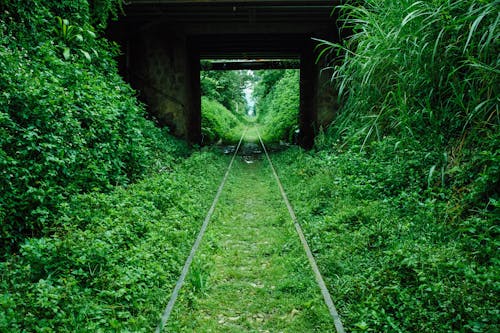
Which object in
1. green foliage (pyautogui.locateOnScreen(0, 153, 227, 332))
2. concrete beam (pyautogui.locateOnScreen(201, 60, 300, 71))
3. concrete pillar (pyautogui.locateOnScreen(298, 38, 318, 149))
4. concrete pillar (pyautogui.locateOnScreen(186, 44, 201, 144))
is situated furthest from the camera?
concrete beam (pyautogui.locateOnScreen(201, 60, 300, 71))

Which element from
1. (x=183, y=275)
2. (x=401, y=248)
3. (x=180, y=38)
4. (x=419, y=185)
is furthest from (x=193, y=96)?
(x=401, y=248)

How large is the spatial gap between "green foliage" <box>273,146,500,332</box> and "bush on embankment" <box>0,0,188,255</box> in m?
3.57

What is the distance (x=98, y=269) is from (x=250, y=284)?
173 centimetres

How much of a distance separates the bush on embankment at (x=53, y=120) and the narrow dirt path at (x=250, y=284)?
1.97 metres

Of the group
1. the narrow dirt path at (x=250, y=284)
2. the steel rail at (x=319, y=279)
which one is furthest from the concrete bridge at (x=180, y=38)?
the narrow dirt path at (x=250, y=284)

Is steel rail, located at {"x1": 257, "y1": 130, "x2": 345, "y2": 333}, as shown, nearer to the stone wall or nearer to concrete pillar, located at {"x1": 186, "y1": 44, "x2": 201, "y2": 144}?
the stone wall

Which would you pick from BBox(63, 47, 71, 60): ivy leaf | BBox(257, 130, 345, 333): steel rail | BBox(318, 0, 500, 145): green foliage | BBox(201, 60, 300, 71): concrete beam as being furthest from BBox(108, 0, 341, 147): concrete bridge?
BBox(201, 60, 300, 71): concrete beam

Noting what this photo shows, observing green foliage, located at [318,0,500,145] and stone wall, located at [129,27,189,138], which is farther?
stone wall, located at [129,27,189,138]

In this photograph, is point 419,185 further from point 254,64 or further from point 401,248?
point 254,64

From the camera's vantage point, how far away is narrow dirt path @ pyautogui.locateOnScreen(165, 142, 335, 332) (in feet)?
11.3

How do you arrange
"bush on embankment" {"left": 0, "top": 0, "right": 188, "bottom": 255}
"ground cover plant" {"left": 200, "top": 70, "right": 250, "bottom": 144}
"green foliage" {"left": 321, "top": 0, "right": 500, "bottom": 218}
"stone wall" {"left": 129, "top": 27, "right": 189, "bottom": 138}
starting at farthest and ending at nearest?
"ground cover plant" {"left": 200, "top": 70, "right": 250, "bottom": 144} → "stone wall" {"left": 129, "top": 27, "right": 189, "bottom": 138} → "green foliage" {"left": 321, "top": 0, "right": 500, "bottom": 218} → "bush on embankment" {"left": 0, "top": 0, "right": 188, "bottom": 255}

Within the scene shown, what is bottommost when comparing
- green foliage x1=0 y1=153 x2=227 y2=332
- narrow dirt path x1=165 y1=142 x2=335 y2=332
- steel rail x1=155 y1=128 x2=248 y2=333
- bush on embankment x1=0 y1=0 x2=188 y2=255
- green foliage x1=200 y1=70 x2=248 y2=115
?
narrow dirt path x1=165 y1=142 x2=335 y2=332

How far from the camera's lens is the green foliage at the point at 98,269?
2.98 meters

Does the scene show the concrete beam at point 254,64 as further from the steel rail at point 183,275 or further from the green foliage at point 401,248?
the steel rail at point 183,275
